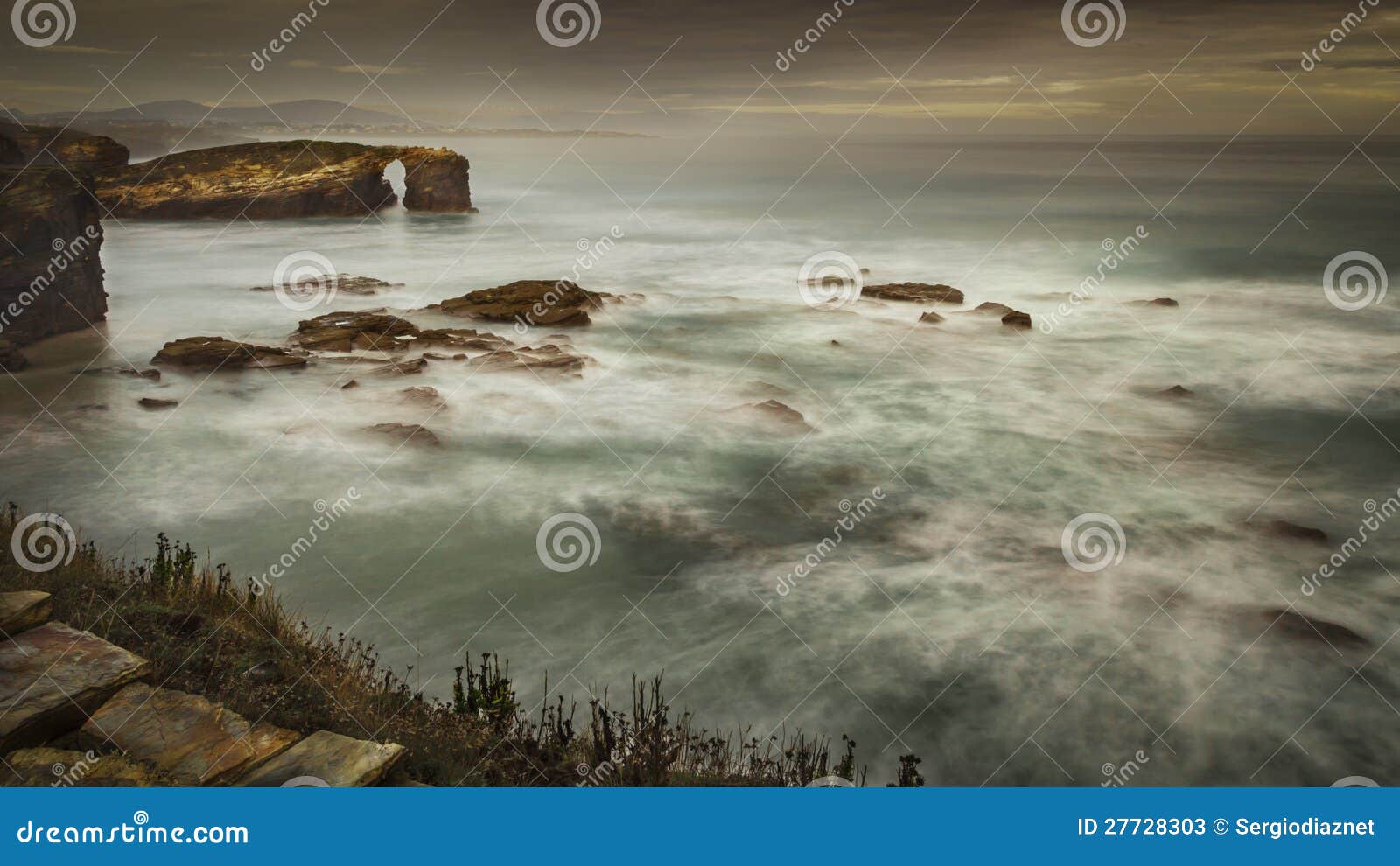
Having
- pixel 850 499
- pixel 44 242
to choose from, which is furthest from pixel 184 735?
pixel 44 242

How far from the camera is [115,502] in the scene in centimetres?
1157

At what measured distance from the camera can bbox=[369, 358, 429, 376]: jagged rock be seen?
1695cm

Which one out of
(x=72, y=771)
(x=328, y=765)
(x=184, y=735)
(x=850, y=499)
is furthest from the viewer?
(x=850, y=499)

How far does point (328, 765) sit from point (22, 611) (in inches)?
108

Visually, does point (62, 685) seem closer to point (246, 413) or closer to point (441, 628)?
point (441, 628)

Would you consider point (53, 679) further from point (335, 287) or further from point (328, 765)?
point (335, 287)

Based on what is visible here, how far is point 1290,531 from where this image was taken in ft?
37.7

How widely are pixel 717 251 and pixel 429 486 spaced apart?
22498 mm

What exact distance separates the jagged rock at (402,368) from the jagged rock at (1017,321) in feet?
42.7

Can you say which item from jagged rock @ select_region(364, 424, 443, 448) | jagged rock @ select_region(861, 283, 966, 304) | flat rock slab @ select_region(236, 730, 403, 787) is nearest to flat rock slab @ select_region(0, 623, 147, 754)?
flat rock slab @ select_region(236, 730, 403, 787)

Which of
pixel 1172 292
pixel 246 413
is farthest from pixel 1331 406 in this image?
pixel 246 413

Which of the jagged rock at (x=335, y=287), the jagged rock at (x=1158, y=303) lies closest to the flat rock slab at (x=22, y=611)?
the jagged rock at (x=335, y=287)

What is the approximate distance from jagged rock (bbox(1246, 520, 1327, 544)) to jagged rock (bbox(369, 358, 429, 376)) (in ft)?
42.5

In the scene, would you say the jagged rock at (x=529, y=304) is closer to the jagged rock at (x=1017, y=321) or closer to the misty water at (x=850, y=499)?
the misty water at (x=850, y=499)
